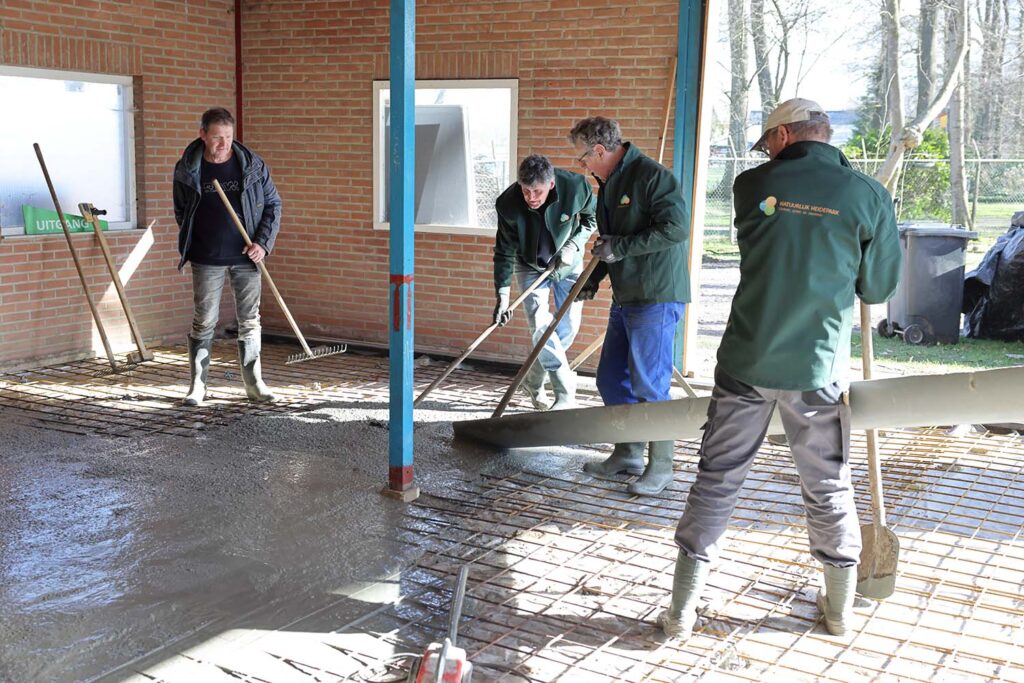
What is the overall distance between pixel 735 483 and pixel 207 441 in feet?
10.9

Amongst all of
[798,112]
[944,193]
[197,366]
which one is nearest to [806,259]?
[798,112]

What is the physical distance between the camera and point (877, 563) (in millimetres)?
3604

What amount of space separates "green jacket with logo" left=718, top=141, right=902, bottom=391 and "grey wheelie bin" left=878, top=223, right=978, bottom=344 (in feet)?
20.3

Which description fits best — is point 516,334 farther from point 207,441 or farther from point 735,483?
point 735,483

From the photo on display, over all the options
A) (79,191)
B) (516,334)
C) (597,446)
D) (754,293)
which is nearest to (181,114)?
(79,191)

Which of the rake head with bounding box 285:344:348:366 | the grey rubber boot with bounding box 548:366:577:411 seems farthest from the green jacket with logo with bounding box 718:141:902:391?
the rake head with bounding box 285:344:348:366

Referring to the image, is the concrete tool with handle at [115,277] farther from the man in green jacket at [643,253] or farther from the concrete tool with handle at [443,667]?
the concrete tool with handle at [443,667]

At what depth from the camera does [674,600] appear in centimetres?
343

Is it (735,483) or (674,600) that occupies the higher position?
(735,483)

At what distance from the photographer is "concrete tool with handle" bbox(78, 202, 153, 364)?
7348mm

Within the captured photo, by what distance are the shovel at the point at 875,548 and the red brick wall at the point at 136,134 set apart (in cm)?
598

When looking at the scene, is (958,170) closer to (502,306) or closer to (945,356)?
(945,356)

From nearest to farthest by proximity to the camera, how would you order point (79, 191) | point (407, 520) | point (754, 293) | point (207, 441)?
point (754, 293) → point (407, 520) → point (207, 441) → point (79, 191)

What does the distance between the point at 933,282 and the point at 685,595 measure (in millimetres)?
6558
